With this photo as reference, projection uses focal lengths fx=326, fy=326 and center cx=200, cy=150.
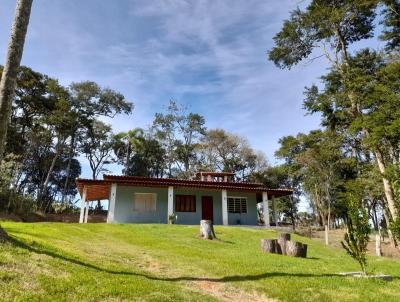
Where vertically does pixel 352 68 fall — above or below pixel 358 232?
above

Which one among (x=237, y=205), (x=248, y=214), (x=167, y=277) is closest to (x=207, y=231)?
(x=167, y=277)

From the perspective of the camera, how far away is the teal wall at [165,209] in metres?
26.5

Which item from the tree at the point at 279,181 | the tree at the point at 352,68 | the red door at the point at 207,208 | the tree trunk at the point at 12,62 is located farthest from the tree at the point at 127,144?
the tree trunk at the point at 12,62

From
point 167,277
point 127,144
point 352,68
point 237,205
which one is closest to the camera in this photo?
point 167,277

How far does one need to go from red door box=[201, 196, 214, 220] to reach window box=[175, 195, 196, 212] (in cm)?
84

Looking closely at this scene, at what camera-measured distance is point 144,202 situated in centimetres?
2727

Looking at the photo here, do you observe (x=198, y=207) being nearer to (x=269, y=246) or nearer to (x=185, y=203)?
(x=185, y=203)

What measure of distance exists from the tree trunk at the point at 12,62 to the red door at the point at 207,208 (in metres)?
21.4

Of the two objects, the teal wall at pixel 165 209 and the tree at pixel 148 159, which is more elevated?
the tree at pixel 148 159

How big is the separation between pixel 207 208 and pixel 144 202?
220 inches

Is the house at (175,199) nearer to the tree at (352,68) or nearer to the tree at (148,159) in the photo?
the tree at (352,68)

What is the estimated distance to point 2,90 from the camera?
8.59 m

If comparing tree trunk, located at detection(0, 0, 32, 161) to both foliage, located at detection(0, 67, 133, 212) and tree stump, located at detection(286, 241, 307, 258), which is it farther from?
foliage, located at detection(0, 67, 133, 212)

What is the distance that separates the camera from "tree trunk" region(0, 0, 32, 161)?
8.51m
